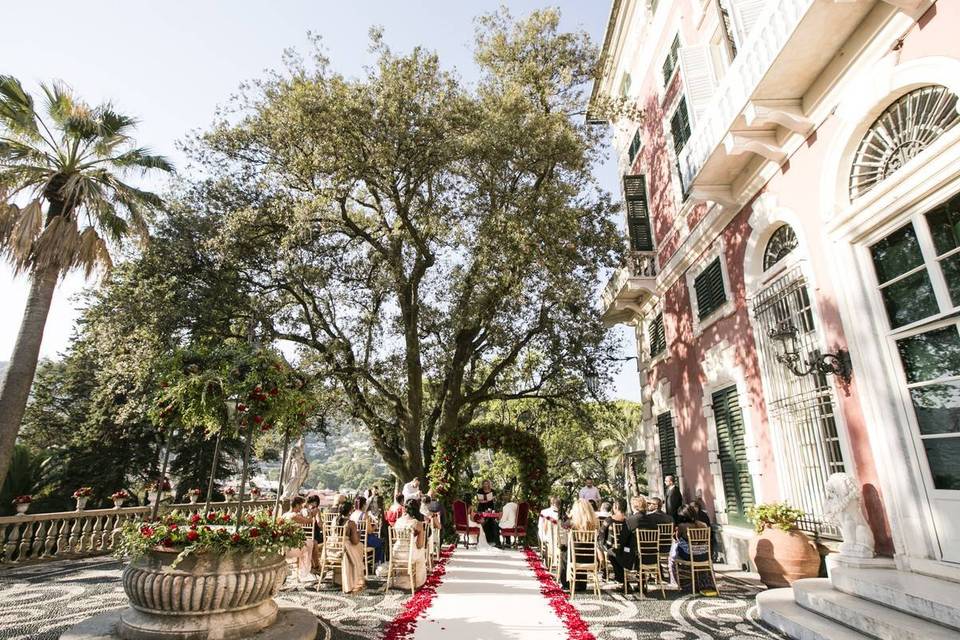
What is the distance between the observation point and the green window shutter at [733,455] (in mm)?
9484

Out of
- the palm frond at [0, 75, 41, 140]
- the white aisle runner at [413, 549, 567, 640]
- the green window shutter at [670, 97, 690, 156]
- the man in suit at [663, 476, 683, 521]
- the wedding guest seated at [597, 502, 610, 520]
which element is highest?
the green window shutter at [670, 97, 690, 156]

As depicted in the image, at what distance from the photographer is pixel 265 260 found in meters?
14.3

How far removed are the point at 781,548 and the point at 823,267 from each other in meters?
4.29

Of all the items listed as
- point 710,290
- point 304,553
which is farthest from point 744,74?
point 304,553

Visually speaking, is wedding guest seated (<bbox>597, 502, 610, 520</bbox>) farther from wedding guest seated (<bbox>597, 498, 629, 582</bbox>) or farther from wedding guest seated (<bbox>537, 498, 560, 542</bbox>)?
wedding guest seated (<bbox>537, 498, 560, 542</bbox>)

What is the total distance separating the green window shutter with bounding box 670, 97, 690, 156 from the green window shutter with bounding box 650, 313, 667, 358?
4713 mm

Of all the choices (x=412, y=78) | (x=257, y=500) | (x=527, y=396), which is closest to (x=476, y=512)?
(x=527, y=396)

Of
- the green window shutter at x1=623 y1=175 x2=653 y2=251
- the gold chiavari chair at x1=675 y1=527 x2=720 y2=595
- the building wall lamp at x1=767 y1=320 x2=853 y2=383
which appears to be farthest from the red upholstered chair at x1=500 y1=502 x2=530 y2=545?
the building wall lamp at x1=767 y1=320 x2=853 y2=383

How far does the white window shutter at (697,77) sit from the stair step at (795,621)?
8683 millimetres

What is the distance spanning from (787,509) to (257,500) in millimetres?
17818

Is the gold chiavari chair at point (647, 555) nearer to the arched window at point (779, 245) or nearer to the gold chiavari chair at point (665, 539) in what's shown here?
the gold chiavari chair at point (665, 539)

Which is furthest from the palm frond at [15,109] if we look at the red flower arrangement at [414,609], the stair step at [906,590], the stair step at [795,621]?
the stair step at [906,590]

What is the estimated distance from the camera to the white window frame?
999 centimetres

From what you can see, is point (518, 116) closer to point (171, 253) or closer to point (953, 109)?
point (953, 109)
